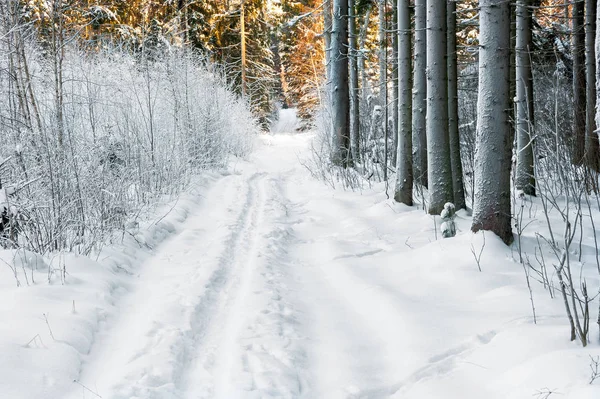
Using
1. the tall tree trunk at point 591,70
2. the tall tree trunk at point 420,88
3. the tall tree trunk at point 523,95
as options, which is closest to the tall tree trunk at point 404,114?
the tall tree trunk at point 420,88

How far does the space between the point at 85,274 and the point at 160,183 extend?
4656 mm

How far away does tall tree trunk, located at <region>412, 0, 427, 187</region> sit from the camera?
6773 millimetres

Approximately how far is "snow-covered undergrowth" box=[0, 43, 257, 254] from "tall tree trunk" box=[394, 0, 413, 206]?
163 inches

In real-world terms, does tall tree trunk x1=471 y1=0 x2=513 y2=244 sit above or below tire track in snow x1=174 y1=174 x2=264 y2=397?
above

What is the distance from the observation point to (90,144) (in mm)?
7035

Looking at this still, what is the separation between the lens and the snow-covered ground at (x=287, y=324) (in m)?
2.73

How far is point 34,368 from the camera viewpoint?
→ 9.15 ft

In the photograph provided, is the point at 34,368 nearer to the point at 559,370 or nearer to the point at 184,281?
the point at 184,281

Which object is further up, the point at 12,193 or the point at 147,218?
the point at 12,193

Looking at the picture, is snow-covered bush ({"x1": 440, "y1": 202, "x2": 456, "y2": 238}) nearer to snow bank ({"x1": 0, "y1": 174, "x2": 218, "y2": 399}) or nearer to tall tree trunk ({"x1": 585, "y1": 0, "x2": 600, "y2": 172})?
snow bank ({"x1": 0, "y1": 174, "x2": 218, "y2": 399})

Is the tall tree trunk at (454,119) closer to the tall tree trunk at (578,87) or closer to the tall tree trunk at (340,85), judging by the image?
the tall tree trunk at (578,87)

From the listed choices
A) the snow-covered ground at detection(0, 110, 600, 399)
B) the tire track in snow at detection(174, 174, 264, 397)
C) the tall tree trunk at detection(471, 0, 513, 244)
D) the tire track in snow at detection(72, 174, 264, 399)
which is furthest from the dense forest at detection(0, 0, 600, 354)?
the tire track in snow at detection(174, 174, 264, 397)

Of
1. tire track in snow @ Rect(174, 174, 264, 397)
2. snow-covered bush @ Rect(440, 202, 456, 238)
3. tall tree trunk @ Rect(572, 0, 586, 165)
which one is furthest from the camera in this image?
tall tree trunk @ Rect(572, 0, 586, 165)

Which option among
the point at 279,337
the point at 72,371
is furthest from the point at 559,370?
the point at 72,371
